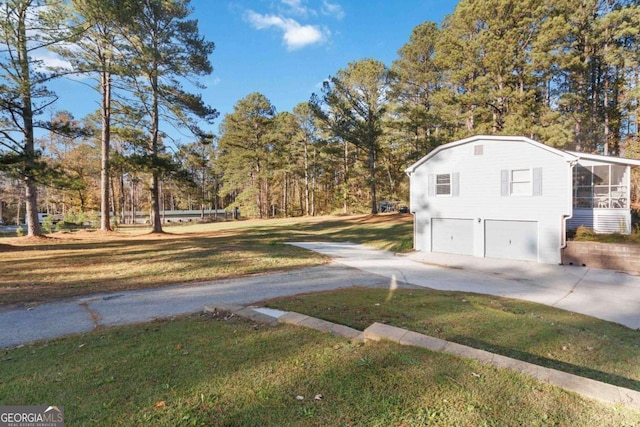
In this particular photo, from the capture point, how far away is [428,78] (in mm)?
24922

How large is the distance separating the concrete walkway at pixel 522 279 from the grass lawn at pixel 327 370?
1.57 meters

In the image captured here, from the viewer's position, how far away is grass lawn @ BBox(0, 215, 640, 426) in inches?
88.4

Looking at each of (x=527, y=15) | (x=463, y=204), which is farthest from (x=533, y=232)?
(x=527, y=15)

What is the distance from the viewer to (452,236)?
13648 mm

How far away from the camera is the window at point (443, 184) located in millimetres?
13859

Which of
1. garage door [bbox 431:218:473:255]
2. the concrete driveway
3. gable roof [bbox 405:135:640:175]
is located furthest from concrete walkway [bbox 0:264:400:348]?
gable roof [bbox 405:135:640:175]

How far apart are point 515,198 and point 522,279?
153 inches

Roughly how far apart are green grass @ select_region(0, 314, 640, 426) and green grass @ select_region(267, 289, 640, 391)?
109 centimetres

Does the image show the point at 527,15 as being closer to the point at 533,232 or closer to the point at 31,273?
the point at 533,232

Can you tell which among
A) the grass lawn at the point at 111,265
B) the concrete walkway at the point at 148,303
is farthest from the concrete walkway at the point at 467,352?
the grass lawn at the point at 111,265

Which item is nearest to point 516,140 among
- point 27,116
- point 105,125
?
point 27,116

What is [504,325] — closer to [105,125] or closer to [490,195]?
[490,195]

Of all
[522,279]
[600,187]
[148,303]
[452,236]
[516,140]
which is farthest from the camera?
[452,236]

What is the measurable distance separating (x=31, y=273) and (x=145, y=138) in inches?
477
